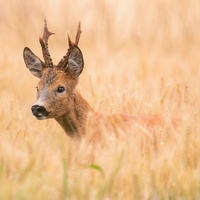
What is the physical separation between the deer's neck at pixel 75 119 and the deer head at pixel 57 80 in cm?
3

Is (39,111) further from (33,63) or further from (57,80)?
(33,63)

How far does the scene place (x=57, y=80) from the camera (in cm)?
512

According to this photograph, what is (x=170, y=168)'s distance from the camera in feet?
10.4

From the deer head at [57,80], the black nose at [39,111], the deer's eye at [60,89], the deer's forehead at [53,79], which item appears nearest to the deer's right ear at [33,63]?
the deer head at [57,80]

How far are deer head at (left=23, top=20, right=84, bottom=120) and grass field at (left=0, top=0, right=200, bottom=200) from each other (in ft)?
0.42

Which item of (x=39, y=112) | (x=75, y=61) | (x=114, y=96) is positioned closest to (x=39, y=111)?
(x=39, y=112)

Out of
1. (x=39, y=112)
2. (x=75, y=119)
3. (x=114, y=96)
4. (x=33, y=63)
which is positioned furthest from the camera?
(x=114, y=96)

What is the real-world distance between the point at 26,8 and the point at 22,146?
6867mm

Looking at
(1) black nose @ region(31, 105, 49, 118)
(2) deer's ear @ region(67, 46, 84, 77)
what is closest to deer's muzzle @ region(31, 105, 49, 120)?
(1) black nose @ region(31, 105, 49, 118)

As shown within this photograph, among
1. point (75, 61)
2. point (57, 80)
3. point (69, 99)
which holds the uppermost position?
point (75, 61)

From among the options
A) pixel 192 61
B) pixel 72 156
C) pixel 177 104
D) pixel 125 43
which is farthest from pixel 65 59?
pixel 125 43

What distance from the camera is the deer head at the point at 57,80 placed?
4.97m

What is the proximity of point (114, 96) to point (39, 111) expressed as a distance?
0.93 m

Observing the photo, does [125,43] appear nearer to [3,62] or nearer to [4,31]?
[4,31]
